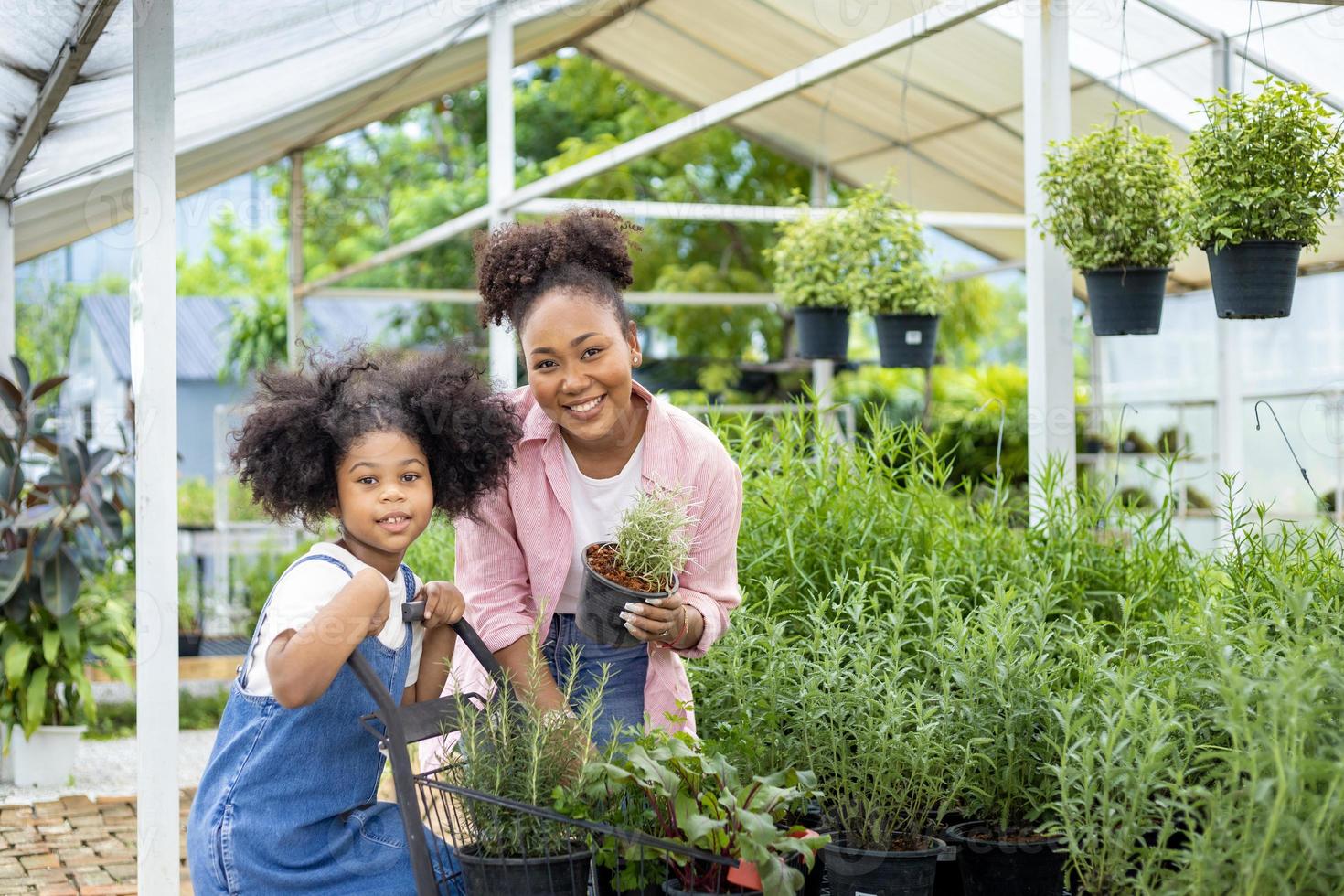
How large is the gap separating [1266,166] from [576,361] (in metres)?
1.85

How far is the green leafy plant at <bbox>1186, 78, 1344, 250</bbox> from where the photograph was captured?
291cm

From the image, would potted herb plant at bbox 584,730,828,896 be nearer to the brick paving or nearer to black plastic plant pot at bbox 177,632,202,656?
the brick paving

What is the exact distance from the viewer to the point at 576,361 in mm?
2104

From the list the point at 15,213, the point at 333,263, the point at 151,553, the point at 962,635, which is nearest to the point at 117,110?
the point at 15,213

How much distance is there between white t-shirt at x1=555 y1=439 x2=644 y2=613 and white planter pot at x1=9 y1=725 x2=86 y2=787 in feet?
12.8

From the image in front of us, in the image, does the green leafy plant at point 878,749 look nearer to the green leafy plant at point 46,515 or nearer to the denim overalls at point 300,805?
the denim overalls at point 300,805

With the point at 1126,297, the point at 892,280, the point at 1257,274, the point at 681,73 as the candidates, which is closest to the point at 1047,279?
the point at 1126,297

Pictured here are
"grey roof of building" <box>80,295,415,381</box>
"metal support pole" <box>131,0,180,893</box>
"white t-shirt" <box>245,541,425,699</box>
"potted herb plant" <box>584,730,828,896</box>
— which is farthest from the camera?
"grey roof of building" <box>80,295,415,381</box>

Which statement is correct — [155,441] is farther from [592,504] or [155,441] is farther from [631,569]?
[631,569]

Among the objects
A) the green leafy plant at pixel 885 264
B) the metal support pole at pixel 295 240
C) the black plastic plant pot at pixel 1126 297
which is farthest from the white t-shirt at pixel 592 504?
the metal support pole at pixel 295 240

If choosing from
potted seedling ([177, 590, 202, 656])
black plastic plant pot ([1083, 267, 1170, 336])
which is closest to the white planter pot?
potted seedling ([177, 590, 202, 656])

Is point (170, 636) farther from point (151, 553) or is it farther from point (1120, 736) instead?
point (1120, 736)

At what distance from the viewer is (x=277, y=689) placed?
1.77 meters

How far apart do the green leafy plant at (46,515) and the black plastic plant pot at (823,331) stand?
9.98 ft
